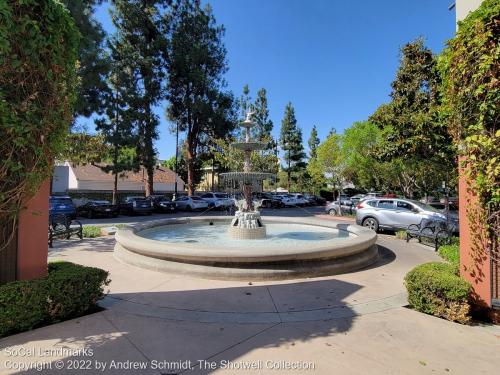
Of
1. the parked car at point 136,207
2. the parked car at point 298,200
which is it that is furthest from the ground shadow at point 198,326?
the parked car at point 298,200

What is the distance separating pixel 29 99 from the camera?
389 centimetres

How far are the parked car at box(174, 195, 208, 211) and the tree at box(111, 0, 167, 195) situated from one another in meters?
4.22

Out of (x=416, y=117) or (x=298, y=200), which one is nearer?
(x=416, y=117)

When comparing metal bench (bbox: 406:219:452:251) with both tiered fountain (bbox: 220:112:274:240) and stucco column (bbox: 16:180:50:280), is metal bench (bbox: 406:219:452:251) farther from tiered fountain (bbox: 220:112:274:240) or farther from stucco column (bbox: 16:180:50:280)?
stucco column (bbox: 16:180:50:280)

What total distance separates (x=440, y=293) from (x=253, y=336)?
288 centimetres

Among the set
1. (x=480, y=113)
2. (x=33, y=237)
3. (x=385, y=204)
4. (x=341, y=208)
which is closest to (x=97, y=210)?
(x=341, y=208)

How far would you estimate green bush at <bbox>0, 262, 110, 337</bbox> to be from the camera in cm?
400

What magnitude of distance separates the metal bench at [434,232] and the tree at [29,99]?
11.2 m

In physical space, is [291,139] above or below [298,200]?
above

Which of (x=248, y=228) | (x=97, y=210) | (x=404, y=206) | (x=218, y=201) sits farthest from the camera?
(x=218, y=201)

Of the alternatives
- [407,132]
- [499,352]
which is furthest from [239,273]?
[407,132]

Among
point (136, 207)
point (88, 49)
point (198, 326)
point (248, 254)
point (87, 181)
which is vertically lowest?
point (198, 326)

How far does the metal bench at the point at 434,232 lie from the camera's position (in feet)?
37.0

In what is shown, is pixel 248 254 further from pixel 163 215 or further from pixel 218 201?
pixel 218 201
